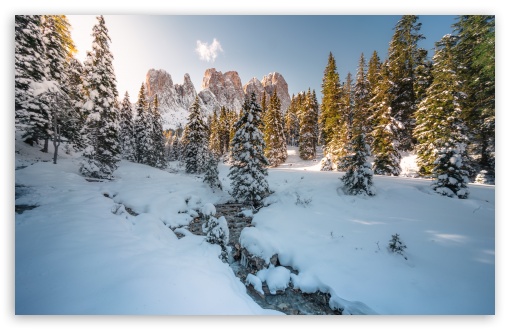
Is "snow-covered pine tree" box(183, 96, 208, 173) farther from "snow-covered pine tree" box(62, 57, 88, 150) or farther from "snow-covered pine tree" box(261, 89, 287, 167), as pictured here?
"snow-covered pine tree" box(62, 57, 88, 150)

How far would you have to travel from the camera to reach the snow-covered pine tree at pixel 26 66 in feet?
16.4

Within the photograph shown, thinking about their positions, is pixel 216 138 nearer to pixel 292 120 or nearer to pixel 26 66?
pixel 292 120

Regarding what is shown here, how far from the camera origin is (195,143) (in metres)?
23.6

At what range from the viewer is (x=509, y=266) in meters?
4.79

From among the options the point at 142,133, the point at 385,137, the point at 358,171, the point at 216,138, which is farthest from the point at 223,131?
the point at 358,171

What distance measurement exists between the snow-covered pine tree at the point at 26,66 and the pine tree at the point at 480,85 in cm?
1173

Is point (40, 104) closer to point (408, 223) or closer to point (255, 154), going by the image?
point (255, 154)

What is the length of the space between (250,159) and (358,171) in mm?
5536

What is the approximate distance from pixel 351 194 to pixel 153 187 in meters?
10.9

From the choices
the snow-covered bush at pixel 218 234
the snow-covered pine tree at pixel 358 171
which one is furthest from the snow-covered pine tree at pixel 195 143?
the snow-covered pine tree at pixel 358 171

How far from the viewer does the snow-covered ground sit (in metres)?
3.52

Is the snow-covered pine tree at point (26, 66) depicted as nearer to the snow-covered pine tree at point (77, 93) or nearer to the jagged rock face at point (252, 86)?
the snow-covered pine tree at point (77, 93)

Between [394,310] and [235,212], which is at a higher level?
[235,212]

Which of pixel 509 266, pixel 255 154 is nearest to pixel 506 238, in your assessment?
pixel 509 266
